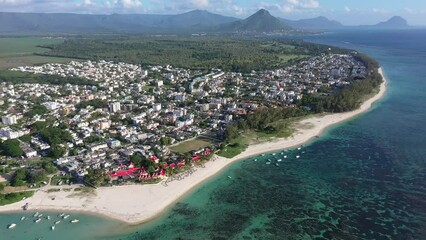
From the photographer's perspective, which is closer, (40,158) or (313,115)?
(40,158)

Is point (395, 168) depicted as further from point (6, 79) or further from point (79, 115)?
point (6, 79)

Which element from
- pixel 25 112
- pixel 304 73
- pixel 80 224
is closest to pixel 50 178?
pixel 80 224

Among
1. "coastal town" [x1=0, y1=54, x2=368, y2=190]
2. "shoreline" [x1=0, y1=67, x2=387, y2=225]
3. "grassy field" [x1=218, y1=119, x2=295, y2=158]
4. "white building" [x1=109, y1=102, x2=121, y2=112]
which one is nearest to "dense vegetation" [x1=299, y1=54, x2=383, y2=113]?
"coastal town" [x1=0, y1=54, x2=368, y2=190]

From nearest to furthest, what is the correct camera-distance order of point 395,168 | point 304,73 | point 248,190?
1. point 248,190
2. point 395,168
3. point 304,73

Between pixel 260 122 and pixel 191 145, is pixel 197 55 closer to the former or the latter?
pixel 260 122

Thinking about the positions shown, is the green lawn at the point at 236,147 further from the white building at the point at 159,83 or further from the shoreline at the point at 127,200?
the white building at the point at 159,83

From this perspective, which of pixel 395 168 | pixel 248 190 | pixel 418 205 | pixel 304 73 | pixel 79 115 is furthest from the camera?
pixel 304 73

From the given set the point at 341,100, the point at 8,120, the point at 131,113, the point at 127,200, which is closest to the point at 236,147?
the point at 127,200
